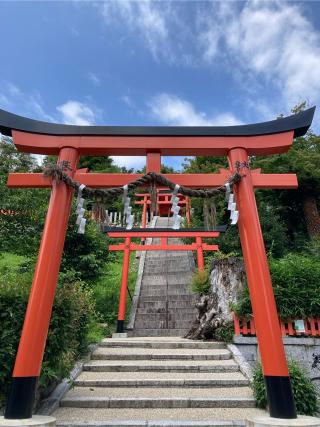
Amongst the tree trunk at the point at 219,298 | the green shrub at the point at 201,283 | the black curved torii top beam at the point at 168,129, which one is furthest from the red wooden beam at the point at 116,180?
the green shrub at the point at 201,283

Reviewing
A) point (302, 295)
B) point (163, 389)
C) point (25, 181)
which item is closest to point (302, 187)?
point (302, 295)

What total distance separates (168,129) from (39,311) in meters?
3.07

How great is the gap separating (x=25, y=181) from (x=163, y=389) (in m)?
3.90

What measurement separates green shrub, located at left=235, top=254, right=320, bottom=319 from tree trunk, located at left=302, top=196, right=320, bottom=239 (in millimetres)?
7449

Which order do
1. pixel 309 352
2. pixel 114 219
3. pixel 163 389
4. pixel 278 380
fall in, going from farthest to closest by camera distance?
pixel 114 219 → pixel 309 352 → pixel 163 389 → pixel 278 380

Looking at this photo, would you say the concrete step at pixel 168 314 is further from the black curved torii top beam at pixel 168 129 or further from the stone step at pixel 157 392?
the black curved torii top beam at pixel 168 129

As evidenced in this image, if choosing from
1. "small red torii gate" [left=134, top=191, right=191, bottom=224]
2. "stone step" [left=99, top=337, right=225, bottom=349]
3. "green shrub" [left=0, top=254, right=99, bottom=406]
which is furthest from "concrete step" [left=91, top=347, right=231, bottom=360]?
"small red torii gate" [left=134, top=191, right=191, bottom=224]

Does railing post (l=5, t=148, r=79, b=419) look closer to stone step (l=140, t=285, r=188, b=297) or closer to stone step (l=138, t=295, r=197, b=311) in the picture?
stone step (l=138, t=295, r=197, b=311)

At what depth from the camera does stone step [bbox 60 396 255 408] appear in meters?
4.40

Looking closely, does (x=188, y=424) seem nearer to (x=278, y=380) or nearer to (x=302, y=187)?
(x=278, y=380)

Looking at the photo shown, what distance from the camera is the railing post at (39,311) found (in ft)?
11.2

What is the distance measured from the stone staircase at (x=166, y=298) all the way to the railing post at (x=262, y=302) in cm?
581

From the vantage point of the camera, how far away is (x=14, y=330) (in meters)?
3.86

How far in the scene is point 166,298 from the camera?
1109 cm
